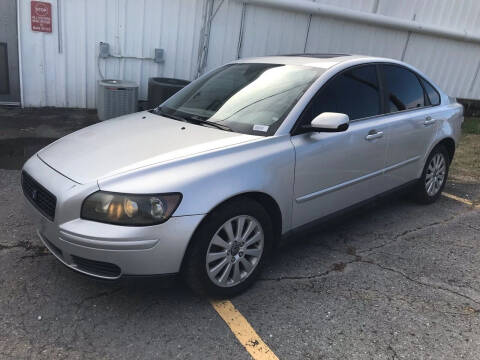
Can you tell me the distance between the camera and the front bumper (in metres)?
2.41

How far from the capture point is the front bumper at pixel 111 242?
95.0 inches

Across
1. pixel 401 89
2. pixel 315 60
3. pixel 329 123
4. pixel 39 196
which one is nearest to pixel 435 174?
pixel 401 89

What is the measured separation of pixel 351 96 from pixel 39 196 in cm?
249

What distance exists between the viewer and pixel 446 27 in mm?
10422

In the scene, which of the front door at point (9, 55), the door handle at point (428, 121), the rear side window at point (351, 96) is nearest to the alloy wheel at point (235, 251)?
the rear side window at point (351, 96)

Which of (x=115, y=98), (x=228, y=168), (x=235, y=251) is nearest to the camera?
(x=228, y=168)

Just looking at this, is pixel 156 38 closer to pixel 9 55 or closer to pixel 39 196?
pixel 9 55

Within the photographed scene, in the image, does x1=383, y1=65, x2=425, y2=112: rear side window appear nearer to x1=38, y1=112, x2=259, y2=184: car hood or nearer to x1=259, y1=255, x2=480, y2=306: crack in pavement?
x1=259, y1=255, x2=480, y2=306: crack in pavement

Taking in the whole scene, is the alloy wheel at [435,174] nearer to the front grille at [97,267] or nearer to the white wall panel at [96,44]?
the front grille at [97,267]

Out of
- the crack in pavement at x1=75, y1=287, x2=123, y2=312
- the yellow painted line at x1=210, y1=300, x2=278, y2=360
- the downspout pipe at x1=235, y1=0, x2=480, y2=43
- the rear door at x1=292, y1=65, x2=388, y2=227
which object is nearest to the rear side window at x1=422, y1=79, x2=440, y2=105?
the rear door at x1=292, y1=65, x2=388, y2=227

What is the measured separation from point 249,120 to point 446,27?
9311 mm

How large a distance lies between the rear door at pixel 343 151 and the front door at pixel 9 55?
19.0 ft

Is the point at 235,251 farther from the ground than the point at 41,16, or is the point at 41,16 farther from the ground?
the point at 41,16

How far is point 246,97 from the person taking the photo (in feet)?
11.3
